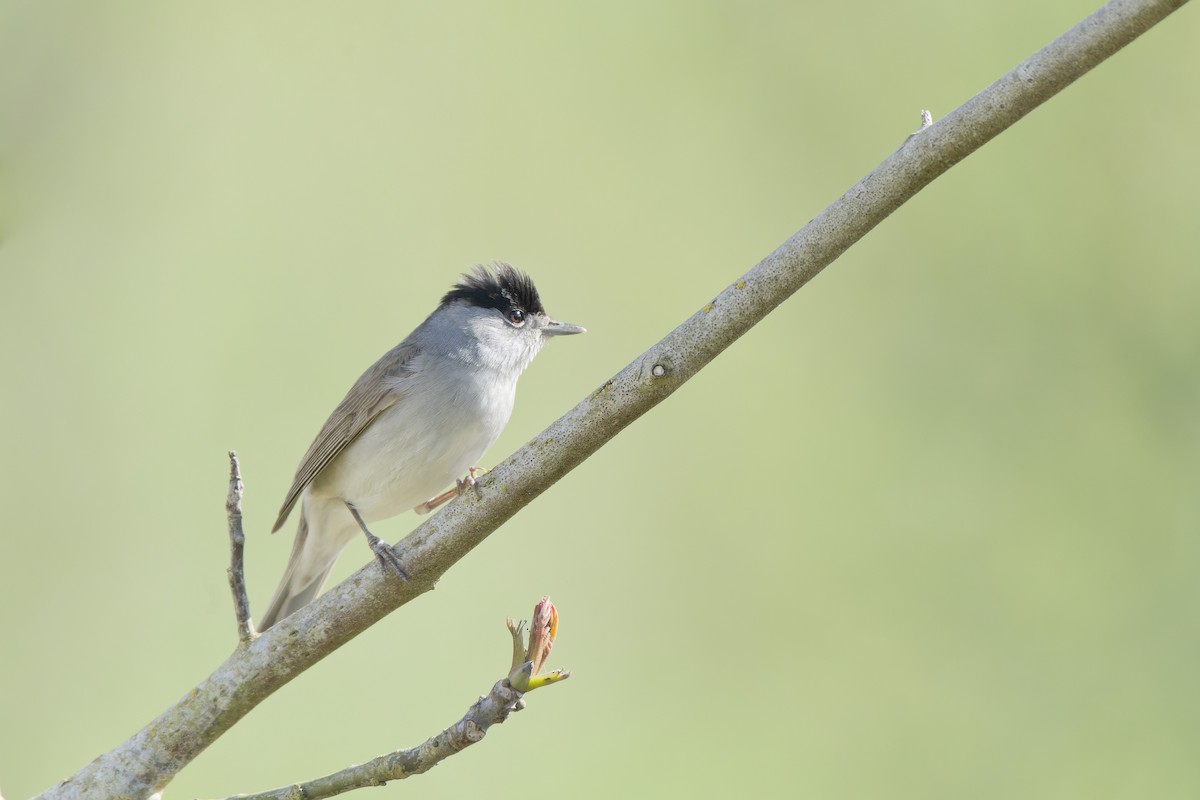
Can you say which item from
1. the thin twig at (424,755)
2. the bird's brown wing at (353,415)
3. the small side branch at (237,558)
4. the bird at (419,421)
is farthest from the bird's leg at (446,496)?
the thin twig at (424,755)

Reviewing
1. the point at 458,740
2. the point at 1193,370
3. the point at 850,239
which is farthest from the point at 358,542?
the point at 1193,370

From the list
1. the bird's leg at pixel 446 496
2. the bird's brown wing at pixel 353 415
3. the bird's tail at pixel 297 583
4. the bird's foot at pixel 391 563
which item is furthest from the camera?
the bird's tail at pixel 297 583

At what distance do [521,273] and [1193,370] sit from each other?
9.30 ft

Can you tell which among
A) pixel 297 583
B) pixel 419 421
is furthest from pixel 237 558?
pixel 297 583

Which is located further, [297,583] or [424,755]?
[297,583]

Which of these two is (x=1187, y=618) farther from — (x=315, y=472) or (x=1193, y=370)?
(x=315, y=472)

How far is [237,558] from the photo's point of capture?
1.93m

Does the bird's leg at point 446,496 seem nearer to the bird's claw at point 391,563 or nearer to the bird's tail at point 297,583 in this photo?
the bird's tail at point 297,583

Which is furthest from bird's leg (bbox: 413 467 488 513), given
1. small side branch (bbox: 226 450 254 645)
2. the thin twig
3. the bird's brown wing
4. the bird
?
the thin twig

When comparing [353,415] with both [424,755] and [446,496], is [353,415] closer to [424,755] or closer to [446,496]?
[446,496]

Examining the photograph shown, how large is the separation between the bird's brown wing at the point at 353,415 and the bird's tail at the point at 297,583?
0.17 m

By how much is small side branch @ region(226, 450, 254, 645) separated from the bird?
670 mm

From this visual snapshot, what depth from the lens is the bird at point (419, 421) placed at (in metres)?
2.83

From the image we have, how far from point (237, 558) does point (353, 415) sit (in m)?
1.11
